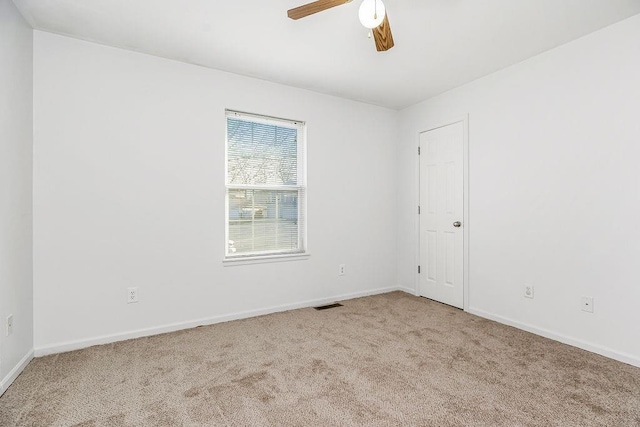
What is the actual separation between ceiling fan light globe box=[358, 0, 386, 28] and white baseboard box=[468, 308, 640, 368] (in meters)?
2.84

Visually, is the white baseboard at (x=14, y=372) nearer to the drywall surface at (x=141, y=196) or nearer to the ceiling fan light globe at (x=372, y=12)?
the drywall surface at (x=141, y=196)

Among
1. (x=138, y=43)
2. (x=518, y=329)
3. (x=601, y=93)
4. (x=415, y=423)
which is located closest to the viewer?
(x=415, y=423)

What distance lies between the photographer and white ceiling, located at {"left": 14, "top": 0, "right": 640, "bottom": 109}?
7.10 ft

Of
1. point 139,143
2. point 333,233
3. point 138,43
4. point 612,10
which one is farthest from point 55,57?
point 612,10

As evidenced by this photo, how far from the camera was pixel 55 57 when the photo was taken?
2.48 meters

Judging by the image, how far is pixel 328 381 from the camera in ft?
6.72

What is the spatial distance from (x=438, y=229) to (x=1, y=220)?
154 inches

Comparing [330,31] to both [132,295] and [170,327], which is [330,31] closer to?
[132,295]

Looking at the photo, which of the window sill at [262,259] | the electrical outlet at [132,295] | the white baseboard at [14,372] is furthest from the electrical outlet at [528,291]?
the white baseboard at [14,372]

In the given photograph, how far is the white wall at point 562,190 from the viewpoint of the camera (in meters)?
2.32

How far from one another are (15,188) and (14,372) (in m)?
1.22

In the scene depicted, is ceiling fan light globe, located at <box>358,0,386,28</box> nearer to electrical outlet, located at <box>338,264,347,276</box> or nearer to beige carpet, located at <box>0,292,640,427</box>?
beige carpet, located at <box>0,292,640,427</box>

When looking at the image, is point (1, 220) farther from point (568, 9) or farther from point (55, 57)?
point (568, 9)

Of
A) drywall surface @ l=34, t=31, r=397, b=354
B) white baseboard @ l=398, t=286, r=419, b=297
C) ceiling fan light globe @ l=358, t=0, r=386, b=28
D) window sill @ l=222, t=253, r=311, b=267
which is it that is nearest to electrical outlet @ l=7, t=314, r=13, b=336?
drywall surface @ l=34, t=31, r=397, b=354
